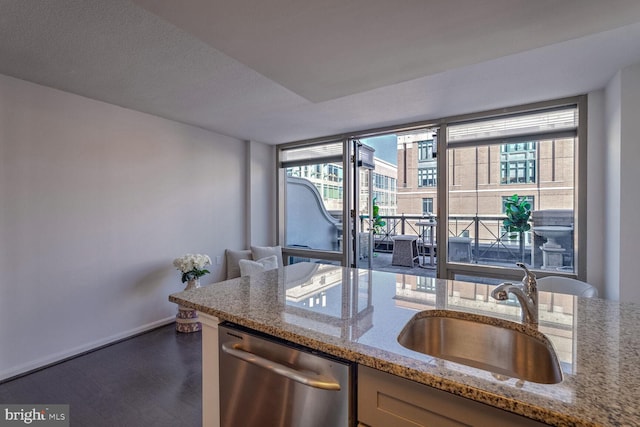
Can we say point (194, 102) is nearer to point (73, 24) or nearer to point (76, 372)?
point (73, 24)

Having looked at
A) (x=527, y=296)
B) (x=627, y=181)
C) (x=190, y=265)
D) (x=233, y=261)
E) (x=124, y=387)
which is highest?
(x=627, y=181)

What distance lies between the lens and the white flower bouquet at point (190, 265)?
3.47 m

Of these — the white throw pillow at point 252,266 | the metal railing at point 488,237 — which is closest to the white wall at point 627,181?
the metal railing at point 488,237

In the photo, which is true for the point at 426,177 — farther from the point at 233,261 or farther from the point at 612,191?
the point at 233,261

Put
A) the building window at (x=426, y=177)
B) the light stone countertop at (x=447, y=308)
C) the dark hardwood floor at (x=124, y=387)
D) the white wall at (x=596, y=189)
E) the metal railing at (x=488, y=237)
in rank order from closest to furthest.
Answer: the light stone countertop at (x=447, y=308), the dark hardwood floor at (x=124, y=387), the white wall at (x=596, y=189), the metal railing at (x=488, y=237), the building window at (x=426, y=177)

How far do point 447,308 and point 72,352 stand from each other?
3.44 meters

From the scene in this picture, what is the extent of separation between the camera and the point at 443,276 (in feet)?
12.1

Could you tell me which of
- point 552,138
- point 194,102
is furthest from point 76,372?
point 552,138

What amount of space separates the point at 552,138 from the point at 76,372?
514cm

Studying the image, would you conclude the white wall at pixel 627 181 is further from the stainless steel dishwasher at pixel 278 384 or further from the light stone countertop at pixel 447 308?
the stainless steel dishwasher at pixel 278 384

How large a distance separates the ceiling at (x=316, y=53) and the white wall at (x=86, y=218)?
12.9 inches

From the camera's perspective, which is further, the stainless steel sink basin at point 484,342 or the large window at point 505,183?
the large window at point 505,183

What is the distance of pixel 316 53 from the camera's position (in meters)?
1.44

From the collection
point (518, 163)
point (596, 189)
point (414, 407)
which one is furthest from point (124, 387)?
Answer: point (596, 189)
